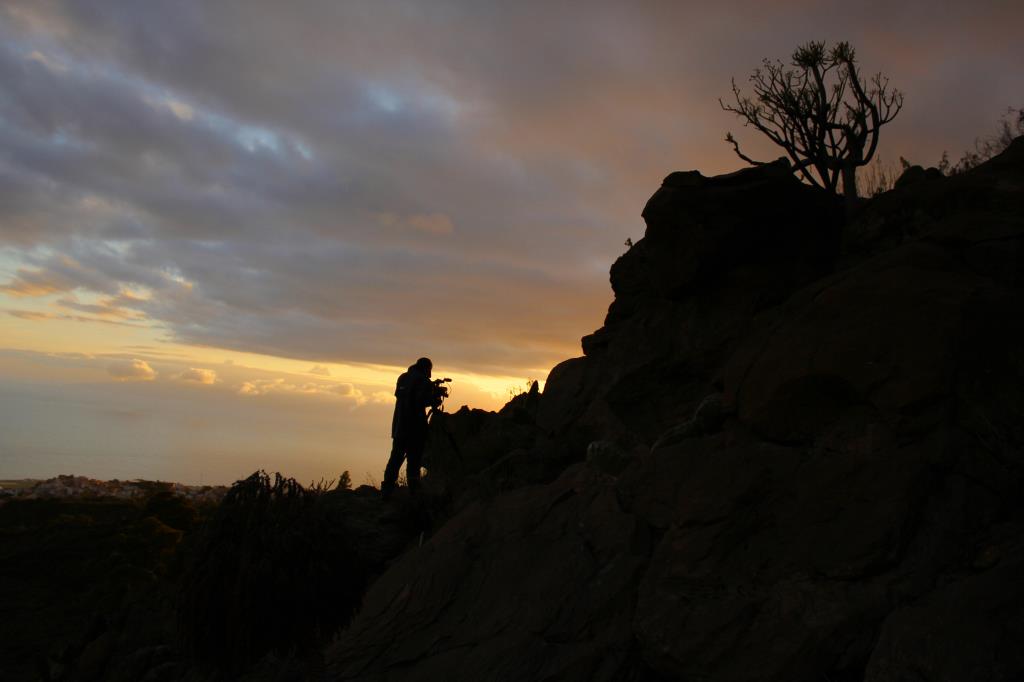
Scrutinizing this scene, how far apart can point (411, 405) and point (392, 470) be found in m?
1.51

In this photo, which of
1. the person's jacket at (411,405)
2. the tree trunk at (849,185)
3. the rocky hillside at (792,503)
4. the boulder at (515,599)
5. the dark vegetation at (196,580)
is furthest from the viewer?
the person's jacket at (411,405)

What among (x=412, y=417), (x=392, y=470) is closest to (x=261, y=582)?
(x=412, y=417)

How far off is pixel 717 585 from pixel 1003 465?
2.73 metres

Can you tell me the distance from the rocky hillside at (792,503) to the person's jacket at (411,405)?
3487 millimetres

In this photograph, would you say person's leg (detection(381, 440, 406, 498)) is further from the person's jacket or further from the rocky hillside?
the rocky hillside

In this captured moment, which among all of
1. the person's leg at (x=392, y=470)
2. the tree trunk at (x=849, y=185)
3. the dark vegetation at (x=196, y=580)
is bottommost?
the dark vegetation at (x=196, y=580)

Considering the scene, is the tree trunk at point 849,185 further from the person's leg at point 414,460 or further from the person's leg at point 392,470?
the person's leg at point 392,470

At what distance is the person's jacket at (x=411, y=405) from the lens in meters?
12.7

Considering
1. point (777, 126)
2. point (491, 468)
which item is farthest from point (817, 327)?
point (777, 126)

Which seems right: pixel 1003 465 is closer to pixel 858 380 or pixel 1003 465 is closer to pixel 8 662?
pixel 858 380

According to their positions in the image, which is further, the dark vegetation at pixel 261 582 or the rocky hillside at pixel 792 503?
the dark vegetation at pixel 261 582

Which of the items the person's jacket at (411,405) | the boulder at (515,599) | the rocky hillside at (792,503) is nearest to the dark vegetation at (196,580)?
the boulder at (515,599)

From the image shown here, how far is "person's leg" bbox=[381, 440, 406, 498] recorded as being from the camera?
13.0 metres

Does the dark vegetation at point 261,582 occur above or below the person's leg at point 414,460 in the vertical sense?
below
